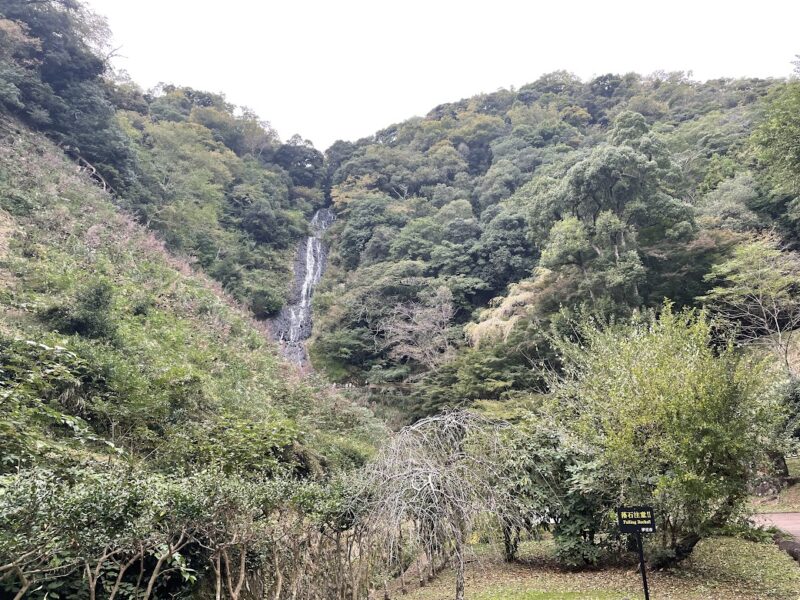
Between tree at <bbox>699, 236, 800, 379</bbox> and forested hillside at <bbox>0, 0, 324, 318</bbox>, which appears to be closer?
tree at <bbox>699, 236, 800, 379</bbox>

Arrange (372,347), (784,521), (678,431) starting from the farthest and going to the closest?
(372,347), (784,521), (678,431)

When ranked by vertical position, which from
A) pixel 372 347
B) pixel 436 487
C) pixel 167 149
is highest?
pixel 167 149

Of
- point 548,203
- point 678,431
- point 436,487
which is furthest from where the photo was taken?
point 548,203

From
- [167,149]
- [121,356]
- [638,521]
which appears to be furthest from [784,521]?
[167,149]

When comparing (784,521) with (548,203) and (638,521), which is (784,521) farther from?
(548,203)

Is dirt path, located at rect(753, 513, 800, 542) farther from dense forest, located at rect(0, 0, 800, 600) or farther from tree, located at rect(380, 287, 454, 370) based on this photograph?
tree, located at rect(380, 287, 454, 370)

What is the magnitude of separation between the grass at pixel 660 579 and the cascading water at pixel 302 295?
16.0 metres

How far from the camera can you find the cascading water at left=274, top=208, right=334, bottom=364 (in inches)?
1051

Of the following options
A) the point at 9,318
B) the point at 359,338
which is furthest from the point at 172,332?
the point at 359,338

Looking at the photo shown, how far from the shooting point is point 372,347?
2594cm

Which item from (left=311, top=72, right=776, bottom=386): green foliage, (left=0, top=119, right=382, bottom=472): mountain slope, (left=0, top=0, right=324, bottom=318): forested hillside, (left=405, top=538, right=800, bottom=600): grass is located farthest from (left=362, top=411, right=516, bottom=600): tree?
(left=0, top=0, right=324, bottom=318): forested hillside

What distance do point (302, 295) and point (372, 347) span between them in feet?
27.3

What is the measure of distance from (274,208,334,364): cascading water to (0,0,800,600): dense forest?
92 centimetres

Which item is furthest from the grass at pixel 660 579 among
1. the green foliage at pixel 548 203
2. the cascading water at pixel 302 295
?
the cascading water at pixel 302 295
